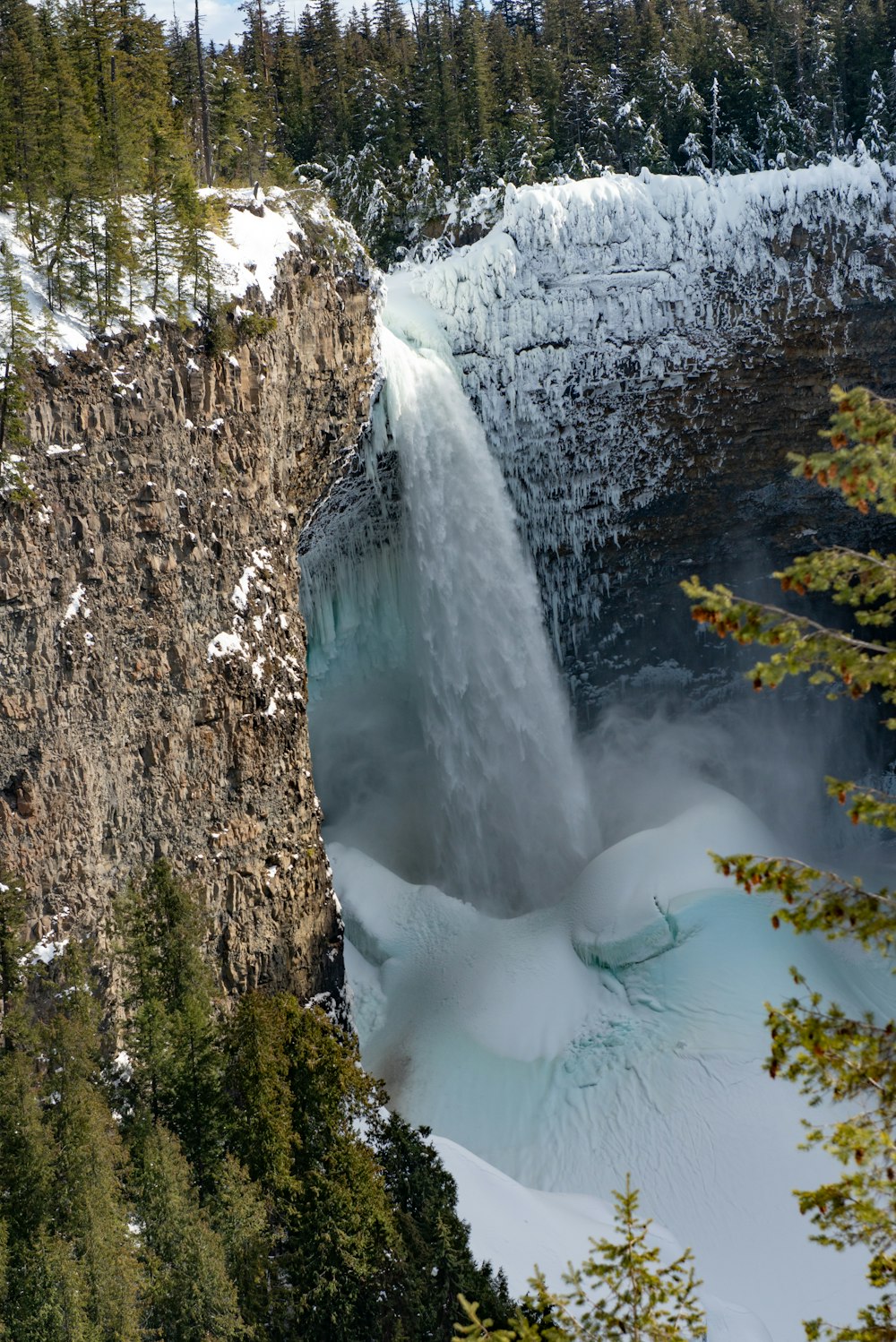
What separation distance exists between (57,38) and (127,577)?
10.9 meters

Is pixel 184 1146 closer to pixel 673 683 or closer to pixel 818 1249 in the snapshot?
pixel 818 1249

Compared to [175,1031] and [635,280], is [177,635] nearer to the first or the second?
[175,1031]

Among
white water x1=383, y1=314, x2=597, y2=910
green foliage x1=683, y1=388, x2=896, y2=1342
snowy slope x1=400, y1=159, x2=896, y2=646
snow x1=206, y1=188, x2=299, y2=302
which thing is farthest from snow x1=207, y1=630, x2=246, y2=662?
green foliage x1=683, y1=388, x2=896, y2=1342

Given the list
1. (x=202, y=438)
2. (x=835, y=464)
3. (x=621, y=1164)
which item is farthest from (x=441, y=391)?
(x=835, y=464)

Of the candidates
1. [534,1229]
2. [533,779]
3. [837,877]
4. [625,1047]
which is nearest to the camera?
[837,877]

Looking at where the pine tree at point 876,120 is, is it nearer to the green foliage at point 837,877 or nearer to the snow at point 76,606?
the snow at point 76,606

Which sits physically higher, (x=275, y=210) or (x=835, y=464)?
(x=275, y=210)

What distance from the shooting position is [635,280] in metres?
24.1

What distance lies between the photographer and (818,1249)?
1572 centimetres

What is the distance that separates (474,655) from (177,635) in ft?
28.9

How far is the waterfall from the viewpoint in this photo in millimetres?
23625

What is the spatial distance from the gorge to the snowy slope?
0.07 metres

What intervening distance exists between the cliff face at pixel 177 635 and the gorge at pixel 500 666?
0.06 metres

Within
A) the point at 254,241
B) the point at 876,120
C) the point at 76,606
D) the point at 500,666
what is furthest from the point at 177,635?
the point at 876,120
